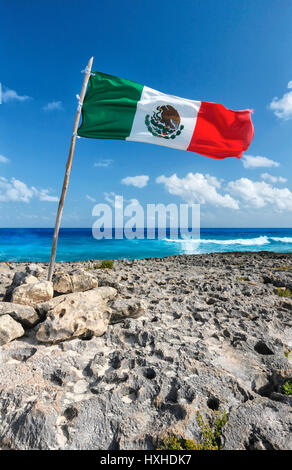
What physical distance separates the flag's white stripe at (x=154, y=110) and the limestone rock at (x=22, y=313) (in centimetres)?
482

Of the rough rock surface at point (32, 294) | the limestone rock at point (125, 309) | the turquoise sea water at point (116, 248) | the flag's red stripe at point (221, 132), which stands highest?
the flag's red stripe at point (221, 132)

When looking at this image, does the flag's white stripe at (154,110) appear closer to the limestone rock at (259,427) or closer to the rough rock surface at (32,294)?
the rough rock surface at (32,294)

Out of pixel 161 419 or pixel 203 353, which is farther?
pixel 203 353

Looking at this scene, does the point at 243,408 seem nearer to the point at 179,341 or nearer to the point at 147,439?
the point at 147,439

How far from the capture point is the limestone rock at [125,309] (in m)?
5.07

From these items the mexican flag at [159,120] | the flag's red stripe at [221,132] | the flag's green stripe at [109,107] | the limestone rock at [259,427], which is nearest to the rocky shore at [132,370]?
the limestone rock at [259,427]

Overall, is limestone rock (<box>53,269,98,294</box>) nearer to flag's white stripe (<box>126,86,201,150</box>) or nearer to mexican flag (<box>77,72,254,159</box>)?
mexican flag (<box>77,72,254,159</box>)

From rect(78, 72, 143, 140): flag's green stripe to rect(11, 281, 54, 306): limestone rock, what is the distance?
3834 millimetres

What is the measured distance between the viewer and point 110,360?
370 centimetres

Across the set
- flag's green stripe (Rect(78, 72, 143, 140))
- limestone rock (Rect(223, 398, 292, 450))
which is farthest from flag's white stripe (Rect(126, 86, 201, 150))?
limestone rock (Rect(223, 398, 292, 450))

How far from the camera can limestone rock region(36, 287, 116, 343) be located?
3.97 m

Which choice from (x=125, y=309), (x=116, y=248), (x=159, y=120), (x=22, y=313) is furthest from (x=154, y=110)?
(x=116, y=248)
